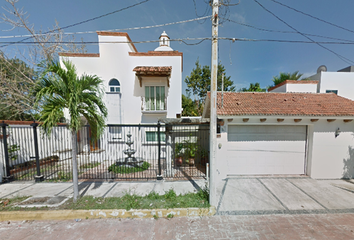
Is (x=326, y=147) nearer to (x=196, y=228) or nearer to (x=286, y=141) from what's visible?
(x=286, y=141)

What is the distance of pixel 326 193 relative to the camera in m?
4.52

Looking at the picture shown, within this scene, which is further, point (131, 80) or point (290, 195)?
point (131, 80)

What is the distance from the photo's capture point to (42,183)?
509 centimetres

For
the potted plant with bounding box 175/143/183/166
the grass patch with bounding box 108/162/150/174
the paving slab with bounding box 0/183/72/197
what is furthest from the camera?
the potted plant with bounding box 175/143/183/166

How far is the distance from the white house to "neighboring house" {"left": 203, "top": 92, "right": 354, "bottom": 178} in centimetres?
509

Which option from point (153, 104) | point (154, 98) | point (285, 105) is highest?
point (154, 98)

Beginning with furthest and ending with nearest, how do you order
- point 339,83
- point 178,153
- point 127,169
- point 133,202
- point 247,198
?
point 339,83
point 178,153
point 127,169
point 247,198
point 133,202

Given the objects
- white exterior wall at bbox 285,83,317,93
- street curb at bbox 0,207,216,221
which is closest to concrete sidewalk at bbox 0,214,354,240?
street curb at bbox 0,207,216,221

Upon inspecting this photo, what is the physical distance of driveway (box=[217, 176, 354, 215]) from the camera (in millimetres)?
3702

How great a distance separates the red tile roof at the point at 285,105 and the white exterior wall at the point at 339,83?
29.5 ft

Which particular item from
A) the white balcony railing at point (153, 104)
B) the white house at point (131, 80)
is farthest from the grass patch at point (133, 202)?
the white balcony railing at point (153, 104)

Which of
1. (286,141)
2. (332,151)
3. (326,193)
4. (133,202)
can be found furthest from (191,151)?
(332,151)

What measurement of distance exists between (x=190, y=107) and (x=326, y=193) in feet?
54.7

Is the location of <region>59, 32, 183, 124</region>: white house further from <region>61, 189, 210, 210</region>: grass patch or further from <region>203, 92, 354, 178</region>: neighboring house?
<region>61, 189, 210, 210</region>: grass patch
